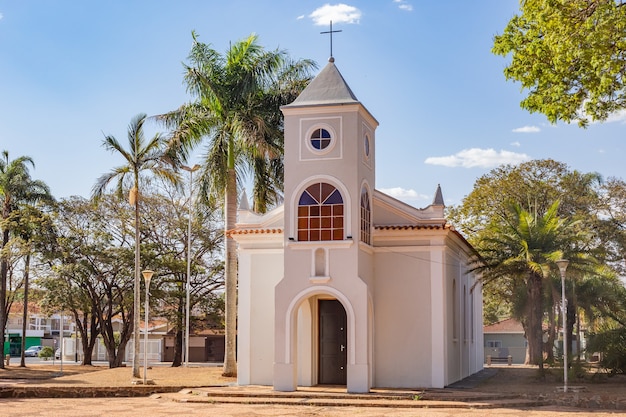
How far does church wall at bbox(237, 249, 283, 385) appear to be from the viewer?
87.2ft

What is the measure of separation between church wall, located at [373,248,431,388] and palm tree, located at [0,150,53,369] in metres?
25.8

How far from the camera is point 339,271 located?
24.3 m

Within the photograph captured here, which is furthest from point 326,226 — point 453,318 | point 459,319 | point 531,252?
point 531,252

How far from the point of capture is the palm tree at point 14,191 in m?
45.3

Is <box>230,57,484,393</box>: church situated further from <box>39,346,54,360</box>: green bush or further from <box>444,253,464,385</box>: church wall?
<box>39,346,54,360</box>: green bush

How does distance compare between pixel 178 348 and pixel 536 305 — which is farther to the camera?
pixel 178 348

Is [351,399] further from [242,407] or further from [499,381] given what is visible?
[499,381]

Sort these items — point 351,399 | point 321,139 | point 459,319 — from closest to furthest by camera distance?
point 351,399
point 321,139
point 459,319

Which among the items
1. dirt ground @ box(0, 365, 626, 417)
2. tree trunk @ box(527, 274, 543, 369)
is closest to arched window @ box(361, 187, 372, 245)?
dirt ground @ box(0, 365, 626, 417)

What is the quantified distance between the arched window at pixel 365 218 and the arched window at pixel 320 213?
88 centimetres

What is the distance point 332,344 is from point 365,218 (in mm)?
4222

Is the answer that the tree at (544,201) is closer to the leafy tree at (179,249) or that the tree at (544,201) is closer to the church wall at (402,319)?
the leafy tree at (179,249)

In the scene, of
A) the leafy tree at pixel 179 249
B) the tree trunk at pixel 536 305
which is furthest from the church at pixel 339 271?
the leafy tree at pixel 179 249

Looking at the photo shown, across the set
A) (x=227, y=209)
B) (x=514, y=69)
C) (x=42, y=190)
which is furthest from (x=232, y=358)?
(x=42, y=190)
